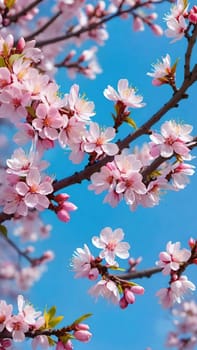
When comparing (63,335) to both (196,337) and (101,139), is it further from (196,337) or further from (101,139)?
(196,337)

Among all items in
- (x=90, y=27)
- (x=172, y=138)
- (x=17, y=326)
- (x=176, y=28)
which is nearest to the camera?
(x=172, y=138)

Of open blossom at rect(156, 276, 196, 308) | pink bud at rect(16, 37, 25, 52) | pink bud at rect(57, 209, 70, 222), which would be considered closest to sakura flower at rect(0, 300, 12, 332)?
pink bud at rect(57, 209, 70, 222)

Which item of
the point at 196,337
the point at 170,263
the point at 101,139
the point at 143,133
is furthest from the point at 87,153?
the point at 196,337

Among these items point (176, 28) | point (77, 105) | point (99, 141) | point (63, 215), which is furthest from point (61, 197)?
point (176, 28)

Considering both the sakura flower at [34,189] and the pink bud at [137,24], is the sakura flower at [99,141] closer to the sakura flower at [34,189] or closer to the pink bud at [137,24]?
the sakura flower at [34,189]

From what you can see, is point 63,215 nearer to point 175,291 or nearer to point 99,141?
point 99,141

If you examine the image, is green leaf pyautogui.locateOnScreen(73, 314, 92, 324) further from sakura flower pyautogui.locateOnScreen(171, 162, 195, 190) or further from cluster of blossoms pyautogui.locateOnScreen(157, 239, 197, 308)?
sakura flower pyautogui.locateOnScreen(171, 162, 195, 190)

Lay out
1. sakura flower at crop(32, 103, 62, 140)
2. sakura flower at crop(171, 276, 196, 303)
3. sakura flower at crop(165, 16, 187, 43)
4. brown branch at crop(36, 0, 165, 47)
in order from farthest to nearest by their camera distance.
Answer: brown branch at crop(36, 0, 165, 47) → sakura flower at crop(165, 16, 187, 43) → sakura flower at crop(171, 276, 196, 303) → sakura flower at crop(32, 103, 62, 140)
